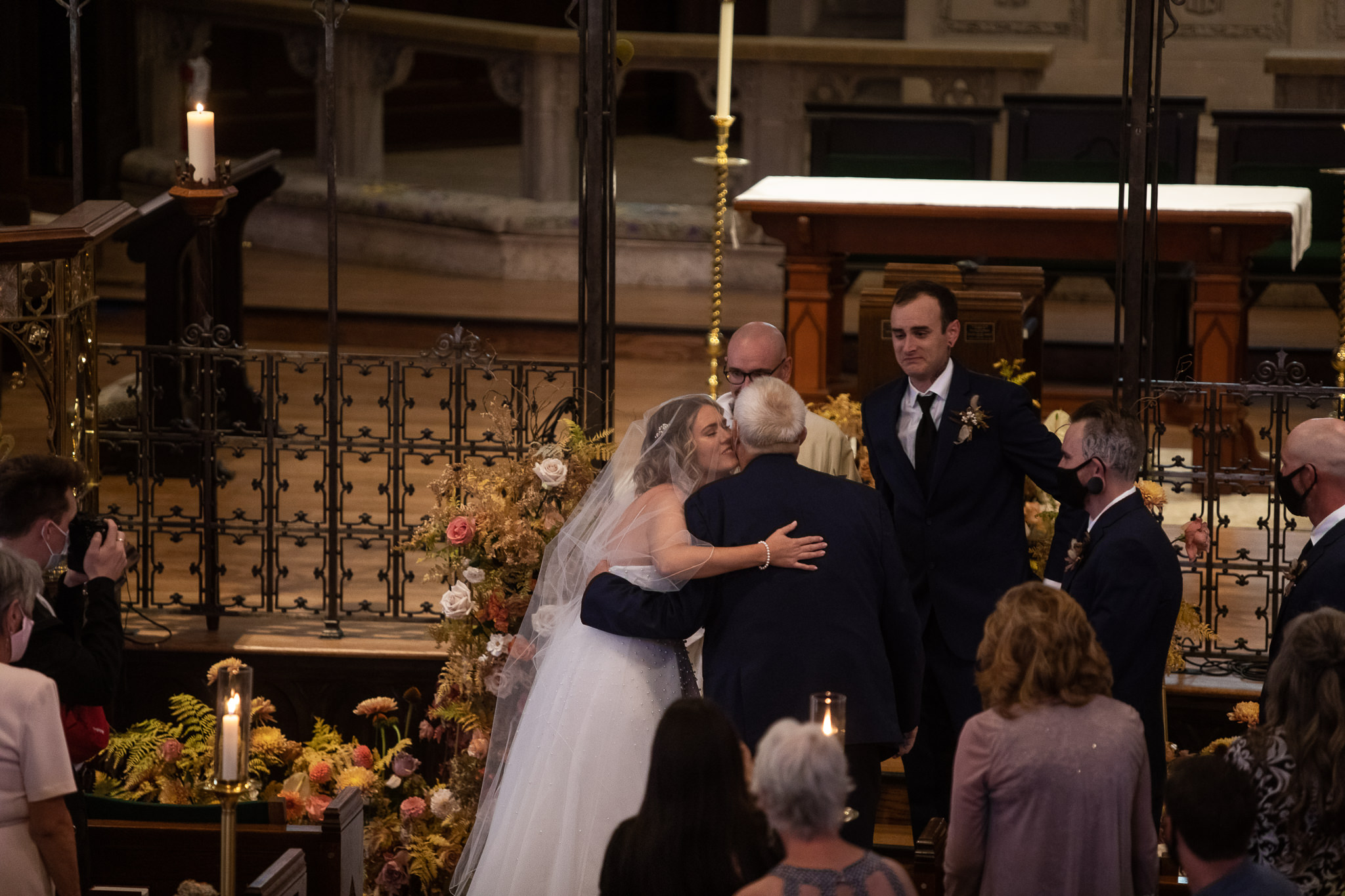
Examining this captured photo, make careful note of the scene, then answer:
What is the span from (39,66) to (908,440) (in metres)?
8.73

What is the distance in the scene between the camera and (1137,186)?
5180mm

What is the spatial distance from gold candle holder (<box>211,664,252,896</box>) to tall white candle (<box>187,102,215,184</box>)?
2.61 m

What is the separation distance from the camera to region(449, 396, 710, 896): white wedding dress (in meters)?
4.13

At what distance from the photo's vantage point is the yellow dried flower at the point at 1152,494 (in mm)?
4922

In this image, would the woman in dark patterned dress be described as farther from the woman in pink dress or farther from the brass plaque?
the brass plaque

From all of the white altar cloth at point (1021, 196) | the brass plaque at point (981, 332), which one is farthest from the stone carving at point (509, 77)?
the brass plaque at point (981, 332)

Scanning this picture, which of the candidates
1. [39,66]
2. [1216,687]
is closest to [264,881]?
[1216,687]

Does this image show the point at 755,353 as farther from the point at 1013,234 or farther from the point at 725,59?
the point at 1013,234

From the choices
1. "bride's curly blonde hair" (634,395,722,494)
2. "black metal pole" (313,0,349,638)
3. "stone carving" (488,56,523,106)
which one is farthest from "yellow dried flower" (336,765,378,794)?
"stone carving" (488,56,523,106)

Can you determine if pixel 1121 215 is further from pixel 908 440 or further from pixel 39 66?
pixel 39 66

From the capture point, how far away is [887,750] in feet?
13.1

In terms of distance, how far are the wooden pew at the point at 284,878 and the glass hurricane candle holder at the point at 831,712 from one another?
1.18m

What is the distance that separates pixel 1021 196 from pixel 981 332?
83.7 inches

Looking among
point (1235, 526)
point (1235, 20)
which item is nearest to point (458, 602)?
point (1235, 526)
